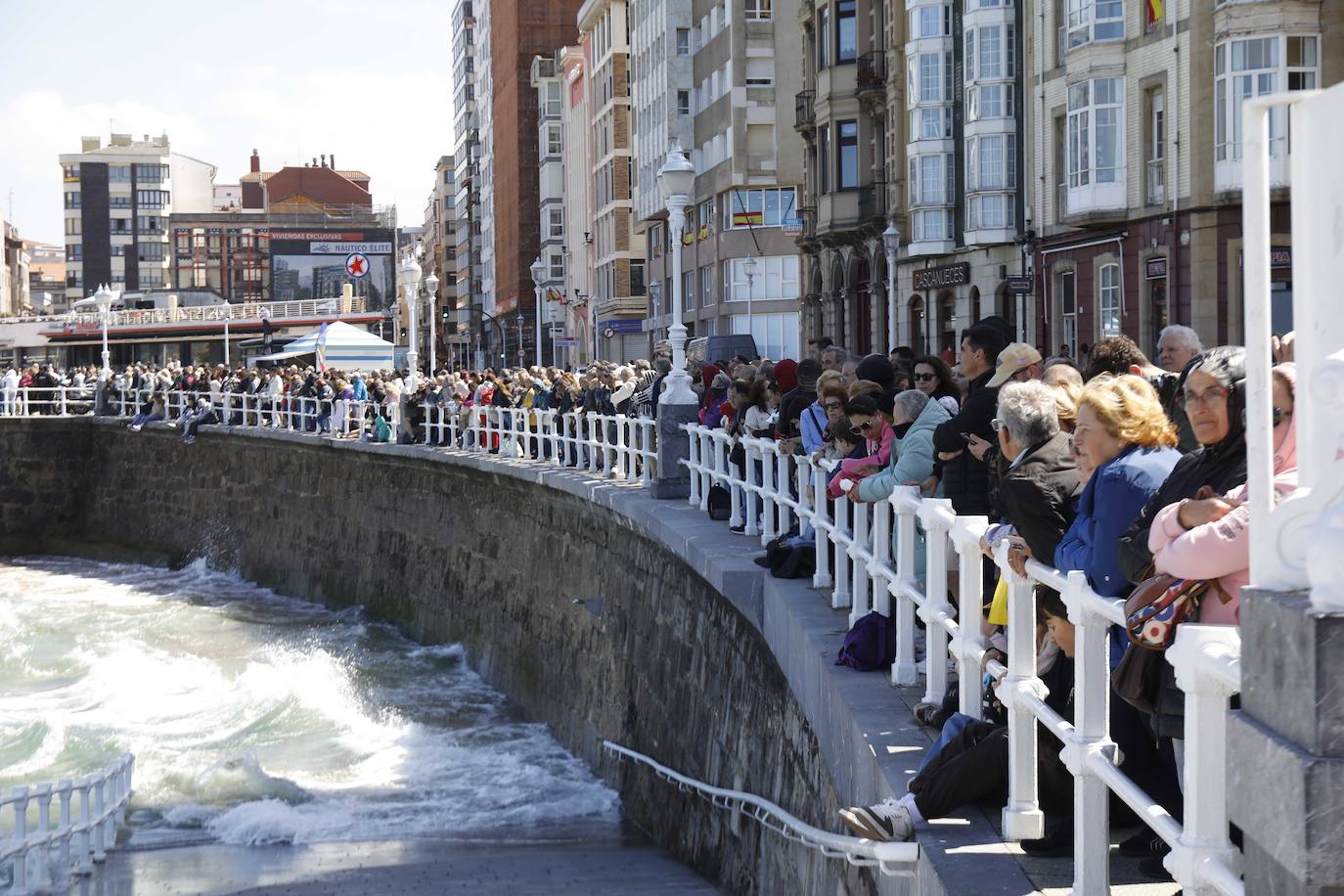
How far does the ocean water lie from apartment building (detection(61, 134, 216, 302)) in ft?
378

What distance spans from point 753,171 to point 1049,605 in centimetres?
5187

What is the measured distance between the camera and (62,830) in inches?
500

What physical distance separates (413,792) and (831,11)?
30.4 metres

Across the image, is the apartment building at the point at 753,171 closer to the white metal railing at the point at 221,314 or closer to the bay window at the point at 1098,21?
the bay window at the point at 1098,21

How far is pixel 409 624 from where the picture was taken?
27.3 m

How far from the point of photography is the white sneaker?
5.33 m

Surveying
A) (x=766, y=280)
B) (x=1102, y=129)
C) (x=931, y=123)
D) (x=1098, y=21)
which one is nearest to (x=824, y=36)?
(x=931, y=123)

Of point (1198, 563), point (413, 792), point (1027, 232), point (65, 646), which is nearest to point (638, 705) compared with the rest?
point (413, 792)

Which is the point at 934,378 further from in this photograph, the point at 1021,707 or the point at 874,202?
the point at 874,202

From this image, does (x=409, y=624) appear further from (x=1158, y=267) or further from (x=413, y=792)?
(x=1158, y=267)

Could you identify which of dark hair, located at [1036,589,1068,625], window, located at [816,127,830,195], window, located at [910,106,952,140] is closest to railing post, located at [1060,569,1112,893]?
dark hair, located at [1036,589,1068,625]

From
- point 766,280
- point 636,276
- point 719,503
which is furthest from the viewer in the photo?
point 636,276

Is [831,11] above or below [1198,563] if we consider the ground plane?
above

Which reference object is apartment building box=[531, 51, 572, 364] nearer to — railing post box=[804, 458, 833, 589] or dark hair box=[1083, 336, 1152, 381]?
railing post box=[804, 458, 833, 589]
